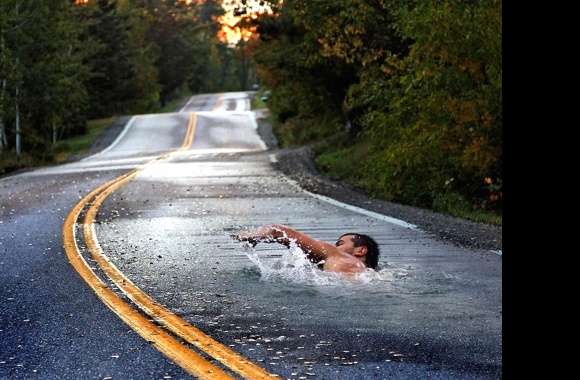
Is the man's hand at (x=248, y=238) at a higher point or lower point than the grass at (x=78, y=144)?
higher

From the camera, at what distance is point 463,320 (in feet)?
21.5

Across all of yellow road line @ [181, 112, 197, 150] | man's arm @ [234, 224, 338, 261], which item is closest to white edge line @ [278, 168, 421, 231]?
man's arm @ [234, 224, 338, 261]

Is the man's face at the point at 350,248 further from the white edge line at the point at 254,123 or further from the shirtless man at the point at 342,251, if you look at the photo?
the white edge line at the point at 254,123

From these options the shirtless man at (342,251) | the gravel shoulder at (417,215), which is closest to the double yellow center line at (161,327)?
the shirtless man at (342,251)

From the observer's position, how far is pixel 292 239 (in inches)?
342

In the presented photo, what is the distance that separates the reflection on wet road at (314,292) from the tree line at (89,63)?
24378 mm

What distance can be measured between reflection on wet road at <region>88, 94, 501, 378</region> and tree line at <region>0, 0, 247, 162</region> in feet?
80.0

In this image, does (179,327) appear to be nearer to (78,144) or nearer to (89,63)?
(78,144)

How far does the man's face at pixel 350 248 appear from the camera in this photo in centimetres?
833

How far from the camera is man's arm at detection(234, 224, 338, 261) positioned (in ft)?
27.8

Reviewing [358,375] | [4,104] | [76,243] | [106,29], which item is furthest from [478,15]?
[106,29]
